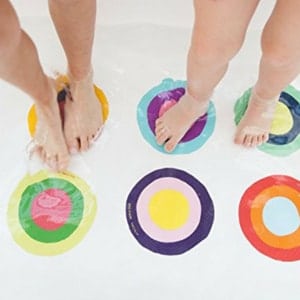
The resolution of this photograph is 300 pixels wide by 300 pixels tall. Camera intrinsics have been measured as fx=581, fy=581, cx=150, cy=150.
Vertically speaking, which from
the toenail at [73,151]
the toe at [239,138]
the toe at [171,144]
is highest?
the toe at [239,138]

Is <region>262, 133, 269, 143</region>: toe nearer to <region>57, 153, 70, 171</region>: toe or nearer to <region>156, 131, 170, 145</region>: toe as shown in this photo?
<region>156, 131, 170, 145</region>: toe

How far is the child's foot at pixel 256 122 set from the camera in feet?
3.26

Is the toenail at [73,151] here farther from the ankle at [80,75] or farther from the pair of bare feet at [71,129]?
the ankle at [80,75]

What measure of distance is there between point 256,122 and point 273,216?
166 millimetres

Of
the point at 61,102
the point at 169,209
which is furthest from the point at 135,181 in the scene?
the point at 61,102

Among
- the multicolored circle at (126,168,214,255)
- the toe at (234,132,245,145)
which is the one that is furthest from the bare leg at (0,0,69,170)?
the toe at (234,132,245,145)

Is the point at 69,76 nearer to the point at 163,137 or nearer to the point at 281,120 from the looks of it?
the point at 163,137

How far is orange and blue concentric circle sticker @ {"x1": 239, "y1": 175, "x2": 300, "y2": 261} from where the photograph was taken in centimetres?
98

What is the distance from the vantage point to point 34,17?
3.70 feet

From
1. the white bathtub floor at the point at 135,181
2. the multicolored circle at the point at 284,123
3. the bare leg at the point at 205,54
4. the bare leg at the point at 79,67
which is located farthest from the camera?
the multicolored circle at the point at 284,123

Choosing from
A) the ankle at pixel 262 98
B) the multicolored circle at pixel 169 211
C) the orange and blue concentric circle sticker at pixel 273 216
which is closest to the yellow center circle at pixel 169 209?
the multicolored circle at pixel 169 211

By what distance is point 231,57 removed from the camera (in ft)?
2.73

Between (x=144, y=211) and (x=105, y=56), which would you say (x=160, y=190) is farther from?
(x=105, y=56)

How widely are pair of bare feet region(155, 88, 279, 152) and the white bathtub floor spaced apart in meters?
0.03
